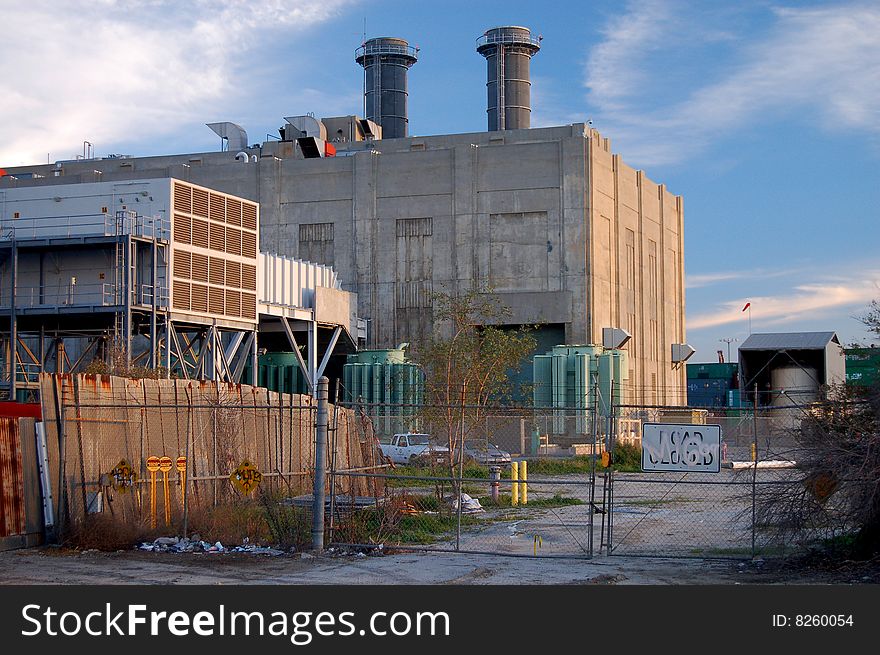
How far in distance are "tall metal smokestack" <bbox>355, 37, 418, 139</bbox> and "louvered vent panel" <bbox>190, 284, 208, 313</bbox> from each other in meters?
40.8

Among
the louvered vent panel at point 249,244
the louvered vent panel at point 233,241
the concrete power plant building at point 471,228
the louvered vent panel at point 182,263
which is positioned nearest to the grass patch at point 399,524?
the louvered vent panel at point 182,263

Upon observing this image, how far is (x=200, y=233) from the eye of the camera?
46.9 metres

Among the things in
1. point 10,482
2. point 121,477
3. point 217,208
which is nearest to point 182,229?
point 217,208

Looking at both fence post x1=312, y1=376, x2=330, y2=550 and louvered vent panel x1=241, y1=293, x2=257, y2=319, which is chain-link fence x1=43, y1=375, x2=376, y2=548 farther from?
louvered vent panel x1=241, y1=293, x2=257, y2=319

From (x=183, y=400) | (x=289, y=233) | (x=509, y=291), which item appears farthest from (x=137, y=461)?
(x=289, y=233)

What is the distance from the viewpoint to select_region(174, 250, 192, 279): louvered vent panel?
45031 mm

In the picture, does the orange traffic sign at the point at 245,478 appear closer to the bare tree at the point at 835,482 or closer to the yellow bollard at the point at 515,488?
the bare tree at the point at 835,482

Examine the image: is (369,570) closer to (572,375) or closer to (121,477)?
(121,477)

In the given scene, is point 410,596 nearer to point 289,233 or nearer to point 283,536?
point 283,536

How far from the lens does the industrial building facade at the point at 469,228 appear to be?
62844 mm

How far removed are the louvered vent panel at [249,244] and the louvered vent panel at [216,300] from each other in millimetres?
2474

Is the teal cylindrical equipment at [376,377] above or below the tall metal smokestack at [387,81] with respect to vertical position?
below

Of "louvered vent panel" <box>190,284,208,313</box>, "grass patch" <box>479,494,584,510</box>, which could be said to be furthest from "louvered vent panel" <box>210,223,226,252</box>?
"grass patch" <box>479,494,584,510</box>

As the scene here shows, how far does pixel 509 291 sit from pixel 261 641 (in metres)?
54.1
